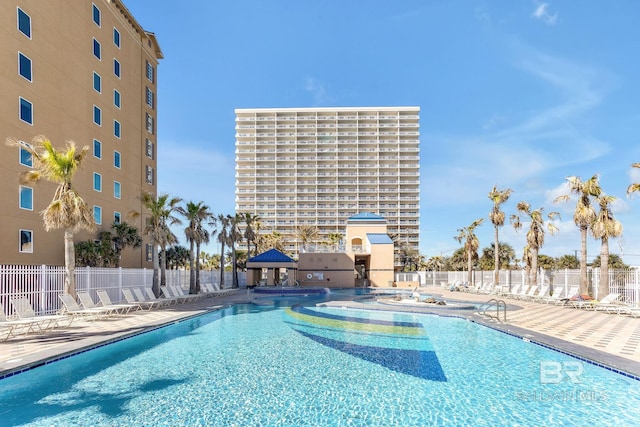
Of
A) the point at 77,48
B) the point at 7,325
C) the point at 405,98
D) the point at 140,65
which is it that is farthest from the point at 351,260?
the point at 405,98

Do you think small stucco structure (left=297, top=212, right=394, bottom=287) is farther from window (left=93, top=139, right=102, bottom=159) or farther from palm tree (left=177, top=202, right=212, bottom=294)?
window (left=93, top=139, right=102, bottom=159)

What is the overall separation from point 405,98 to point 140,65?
229ft

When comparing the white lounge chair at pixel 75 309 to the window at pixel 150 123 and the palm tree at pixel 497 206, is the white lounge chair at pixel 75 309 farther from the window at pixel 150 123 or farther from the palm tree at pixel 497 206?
the palm tree at pixel 497 206

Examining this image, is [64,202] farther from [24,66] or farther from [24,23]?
[24,23]

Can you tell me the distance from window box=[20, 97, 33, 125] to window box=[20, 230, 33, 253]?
5.00 m

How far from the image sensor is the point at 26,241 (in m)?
16.7

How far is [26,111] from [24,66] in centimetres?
200

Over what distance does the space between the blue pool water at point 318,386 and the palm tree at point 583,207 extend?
12.3 meters

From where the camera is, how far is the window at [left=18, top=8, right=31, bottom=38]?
16.5m

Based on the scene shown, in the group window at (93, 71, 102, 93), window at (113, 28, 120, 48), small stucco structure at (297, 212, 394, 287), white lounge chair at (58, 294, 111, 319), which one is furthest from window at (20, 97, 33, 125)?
small stucco structure at (297, 212, 394, 287)

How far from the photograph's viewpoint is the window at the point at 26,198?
1650 cm

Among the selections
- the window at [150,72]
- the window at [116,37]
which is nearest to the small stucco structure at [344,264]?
the window at [150,72]

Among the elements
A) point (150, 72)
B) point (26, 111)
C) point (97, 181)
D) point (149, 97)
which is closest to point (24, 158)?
point (26, 111)

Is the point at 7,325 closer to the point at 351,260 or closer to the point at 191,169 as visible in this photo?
the point at 351,260
